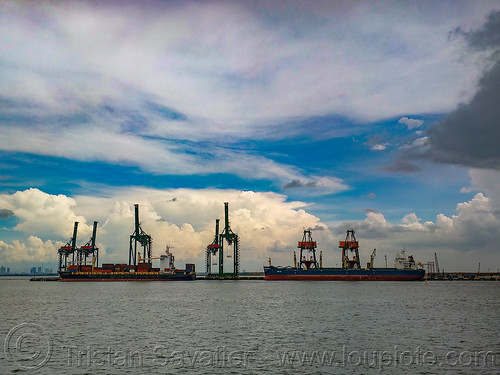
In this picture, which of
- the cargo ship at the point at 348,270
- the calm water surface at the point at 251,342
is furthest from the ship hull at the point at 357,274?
the calm water surface at the point at 251,342

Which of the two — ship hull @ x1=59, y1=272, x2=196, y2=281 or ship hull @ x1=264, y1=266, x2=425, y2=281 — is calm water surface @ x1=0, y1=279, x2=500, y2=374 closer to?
ship hull @ x1=264, y1=266, x2=425, y2=281

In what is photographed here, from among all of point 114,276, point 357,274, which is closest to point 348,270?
point 357,274

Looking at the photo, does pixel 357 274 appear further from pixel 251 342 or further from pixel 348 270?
pixel 251 342

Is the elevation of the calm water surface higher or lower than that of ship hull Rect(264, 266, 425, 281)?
higher

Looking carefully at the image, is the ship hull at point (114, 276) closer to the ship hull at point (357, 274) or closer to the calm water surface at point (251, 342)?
the ship hull at point (357, 274)

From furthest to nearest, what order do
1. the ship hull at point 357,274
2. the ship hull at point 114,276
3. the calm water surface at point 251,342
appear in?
the ship hull at point 114,276, the ship hull at point 357,274, the calm water surface at point 251,342

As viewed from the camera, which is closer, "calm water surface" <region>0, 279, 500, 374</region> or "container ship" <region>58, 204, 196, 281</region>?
"calm water surface" <region>0, 279, 500, 374</region>

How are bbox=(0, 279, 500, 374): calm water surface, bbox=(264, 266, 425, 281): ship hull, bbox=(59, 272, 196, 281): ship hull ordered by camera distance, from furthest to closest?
bbox=(59, 272, 196, 281): ship hull
bbox=(264, 266, 425, 281): ship hull
bbox=(0, 279, 500, 374): calm water surface

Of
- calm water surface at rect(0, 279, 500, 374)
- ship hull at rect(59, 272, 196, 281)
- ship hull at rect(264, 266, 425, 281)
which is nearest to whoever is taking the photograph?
calm water surface at rect(0, 279, 500, 374)

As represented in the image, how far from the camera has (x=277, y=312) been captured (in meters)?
58.5

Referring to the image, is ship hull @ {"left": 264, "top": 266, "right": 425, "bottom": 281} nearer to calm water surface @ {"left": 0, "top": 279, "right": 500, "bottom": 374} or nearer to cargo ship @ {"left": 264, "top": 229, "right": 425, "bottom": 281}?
cargo ship @ {"left": 264, "top": 229, "right": 425, "bottom": 281}

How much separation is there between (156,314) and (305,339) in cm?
2684

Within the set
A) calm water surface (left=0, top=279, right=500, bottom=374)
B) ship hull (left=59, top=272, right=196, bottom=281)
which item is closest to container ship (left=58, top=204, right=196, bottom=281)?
ship hull (left=59, top=272, right=196, bottom=281)

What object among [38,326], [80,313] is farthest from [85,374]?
[80,313]
